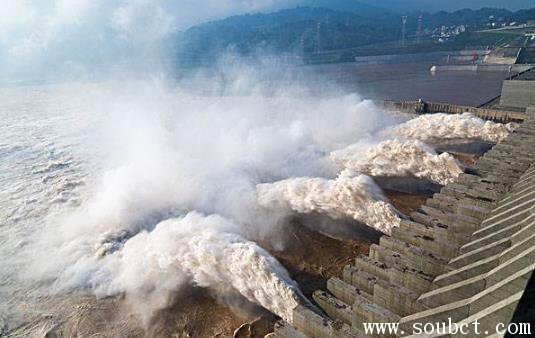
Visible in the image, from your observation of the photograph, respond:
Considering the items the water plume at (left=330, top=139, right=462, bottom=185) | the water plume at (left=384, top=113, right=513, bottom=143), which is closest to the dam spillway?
the water plume at (left=330, top=139, right=462, bottom=185)

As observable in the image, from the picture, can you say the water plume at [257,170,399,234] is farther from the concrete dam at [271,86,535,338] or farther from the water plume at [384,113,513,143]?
the water plume at [384,113,513,143]

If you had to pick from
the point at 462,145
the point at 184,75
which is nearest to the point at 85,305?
the point at 462,145

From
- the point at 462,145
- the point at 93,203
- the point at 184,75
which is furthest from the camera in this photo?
the point at 184,75

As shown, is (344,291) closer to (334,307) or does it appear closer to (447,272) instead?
(334,307)

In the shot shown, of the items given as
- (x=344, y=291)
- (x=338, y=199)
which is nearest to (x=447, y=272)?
(x=344, y=291)

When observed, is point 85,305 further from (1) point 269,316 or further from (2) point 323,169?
(2) point 323,169

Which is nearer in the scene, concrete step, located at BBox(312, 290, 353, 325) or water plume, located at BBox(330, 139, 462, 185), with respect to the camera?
concrete step, located at BBox(312, 290, 353, 325)
